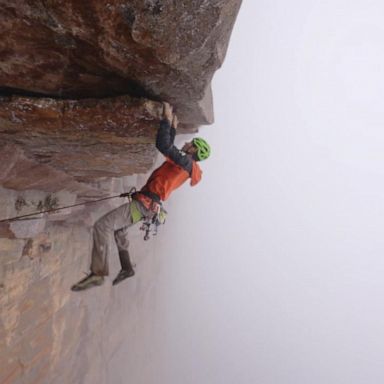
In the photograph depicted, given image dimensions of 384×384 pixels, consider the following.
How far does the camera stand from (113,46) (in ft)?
11.3

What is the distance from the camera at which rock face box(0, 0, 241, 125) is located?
3.03 metres

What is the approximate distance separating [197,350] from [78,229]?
4521 cm

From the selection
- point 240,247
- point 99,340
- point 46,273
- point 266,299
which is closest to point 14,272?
point 46,273

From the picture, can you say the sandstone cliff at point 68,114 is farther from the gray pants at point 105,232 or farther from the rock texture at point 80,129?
the gray pants at point 105,232

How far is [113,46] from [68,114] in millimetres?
1343

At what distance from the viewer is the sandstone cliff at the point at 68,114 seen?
3.17m

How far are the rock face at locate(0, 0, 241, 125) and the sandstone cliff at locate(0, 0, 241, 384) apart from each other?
0.04 feet

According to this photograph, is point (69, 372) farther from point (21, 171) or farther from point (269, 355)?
point (269, 355)

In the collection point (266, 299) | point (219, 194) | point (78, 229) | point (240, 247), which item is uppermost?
point (219, 194)

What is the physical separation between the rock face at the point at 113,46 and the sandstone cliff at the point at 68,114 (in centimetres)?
1

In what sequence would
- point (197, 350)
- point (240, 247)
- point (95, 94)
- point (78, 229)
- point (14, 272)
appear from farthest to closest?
point (240, 247)
point (197, 350)
point (78, 229)
point (14, 272)
point (95, 94)

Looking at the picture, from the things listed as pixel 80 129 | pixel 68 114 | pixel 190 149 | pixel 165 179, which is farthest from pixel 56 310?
pixel 68 114

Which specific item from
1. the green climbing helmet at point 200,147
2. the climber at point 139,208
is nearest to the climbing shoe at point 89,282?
the climber at point 139,208

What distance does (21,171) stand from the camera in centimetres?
613
